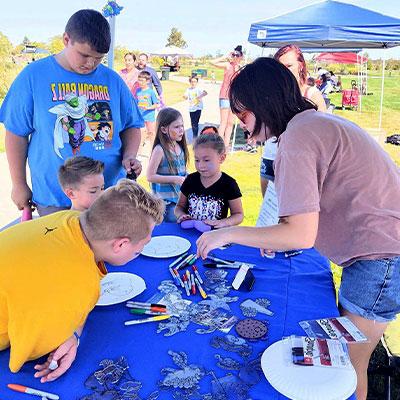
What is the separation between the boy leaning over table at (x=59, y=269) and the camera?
1.08 metres

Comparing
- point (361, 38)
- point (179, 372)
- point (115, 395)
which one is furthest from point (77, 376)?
point (361, 38)

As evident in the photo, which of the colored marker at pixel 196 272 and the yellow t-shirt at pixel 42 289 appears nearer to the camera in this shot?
the yellow t-shirt at pixel 42 289

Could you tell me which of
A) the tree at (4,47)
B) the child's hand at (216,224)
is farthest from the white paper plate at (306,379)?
the tree at (4,47)

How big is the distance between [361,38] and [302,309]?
5.65 m

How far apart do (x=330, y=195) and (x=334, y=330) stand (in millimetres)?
411

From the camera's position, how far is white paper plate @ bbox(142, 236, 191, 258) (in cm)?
178

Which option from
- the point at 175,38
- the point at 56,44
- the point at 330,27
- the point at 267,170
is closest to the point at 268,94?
the point at 267,170

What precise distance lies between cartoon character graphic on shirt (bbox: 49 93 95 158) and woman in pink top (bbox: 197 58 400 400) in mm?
1067

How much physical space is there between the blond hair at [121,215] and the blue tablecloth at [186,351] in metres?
0.28

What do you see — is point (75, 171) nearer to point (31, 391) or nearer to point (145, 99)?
point (31, 391)

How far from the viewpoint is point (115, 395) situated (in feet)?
3.27

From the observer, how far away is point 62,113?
6.88 ft

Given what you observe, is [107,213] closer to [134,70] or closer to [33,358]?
[33,358]

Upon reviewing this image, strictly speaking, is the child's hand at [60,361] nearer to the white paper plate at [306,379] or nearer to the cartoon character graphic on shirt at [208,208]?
the white paper plate at [306,379]
